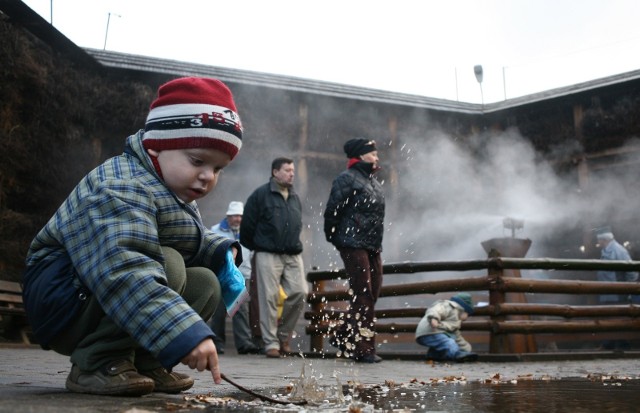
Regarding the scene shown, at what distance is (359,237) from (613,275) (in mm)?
6886

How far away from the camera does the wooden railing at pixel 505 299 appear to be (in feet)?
24.8

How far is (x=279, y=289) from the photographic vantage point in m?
8.20

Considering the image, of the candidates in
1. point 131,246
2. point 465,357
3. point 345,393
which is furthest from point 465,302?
point 131,246

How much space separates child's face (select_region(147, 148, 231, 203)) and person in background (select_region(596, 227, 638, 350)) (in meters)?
10.0

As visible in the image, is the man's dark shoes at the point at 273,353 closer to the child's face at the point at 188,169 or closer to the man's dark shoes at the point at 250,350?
the man's dark shoes at the point at 250,350

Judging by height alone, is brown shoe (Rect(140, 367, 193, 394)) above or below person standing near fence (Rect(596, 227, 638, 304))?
below

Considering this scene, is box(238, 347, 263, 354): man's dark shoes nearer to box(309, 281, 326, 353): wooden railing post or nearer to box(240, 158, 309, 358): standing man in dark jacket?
box(240, 158, 309, 358): standing man in dark jacket

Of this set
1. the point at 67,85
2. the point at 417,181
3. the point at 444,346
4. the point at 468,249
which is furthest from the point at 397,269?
the point at 468,249

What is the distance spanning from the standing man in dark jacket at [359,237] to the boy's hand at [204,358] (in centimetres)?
420

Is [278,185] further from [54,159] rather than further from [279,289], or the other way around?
[54,159]

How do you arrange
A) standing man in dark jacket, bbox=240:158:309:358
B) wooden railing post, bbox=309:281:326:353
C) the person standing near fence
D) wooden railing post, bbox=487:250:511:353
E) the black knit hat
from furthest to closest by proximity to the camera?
the person standing near fence → wooden railing post, bbox=309:281:326:353 → standing man in dark jacket, bbox=240:158:309:358 → wooden railing post, bbox=487:250:511:353 → the black knit hat

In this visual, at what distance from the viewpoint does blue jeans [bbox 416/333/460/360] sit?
7.16 m

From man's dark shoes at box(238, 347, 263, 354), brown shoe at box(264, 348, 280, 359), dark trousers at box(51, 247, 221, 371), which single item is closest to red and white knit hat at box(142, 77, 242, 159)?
dark trousers at box(51, 247, 221, 371)

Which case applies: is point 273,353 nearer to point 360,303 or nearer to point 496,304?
point 360,303
